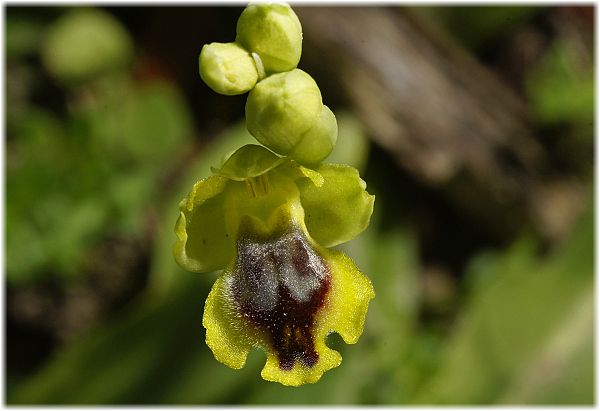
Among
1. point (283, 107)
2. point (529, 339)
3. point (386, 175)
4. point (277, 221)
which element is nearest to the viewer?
point (283, 107)

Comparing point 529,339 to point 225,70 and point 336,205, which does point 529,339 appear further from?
point 225,70

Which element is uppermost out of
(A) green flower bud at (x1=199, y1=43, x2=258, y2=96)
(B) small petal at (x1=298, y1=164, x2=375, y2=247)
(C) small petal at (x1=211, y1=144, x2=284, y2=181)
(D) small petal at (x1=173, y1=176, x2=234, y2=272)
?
(A) green flower bud at (x1=199, y1=43, x2=258, y2=96)

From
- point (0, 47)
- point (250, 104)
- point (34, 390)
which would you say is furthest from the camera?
point (0, 47)

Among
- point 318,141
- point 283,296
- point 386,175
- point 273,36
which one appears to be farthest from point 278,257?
point 386,175

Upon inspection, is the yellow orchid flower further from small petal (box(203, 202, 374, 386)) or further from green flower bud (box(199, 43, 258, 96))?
green flower bud (box(199, 43, 258, 96))

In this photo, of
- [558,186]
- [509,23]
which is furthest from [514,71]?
[558,186]

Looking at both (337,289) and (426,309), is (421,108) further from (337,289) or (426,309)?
(337,289)

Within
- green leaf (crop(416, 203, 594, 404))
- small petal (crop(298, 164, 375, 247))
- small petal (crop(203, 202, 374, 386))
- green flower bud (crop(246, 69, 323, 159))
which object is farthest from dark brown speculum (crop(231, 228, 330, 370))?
green leaf (crop(416, 203, 594, 404))
